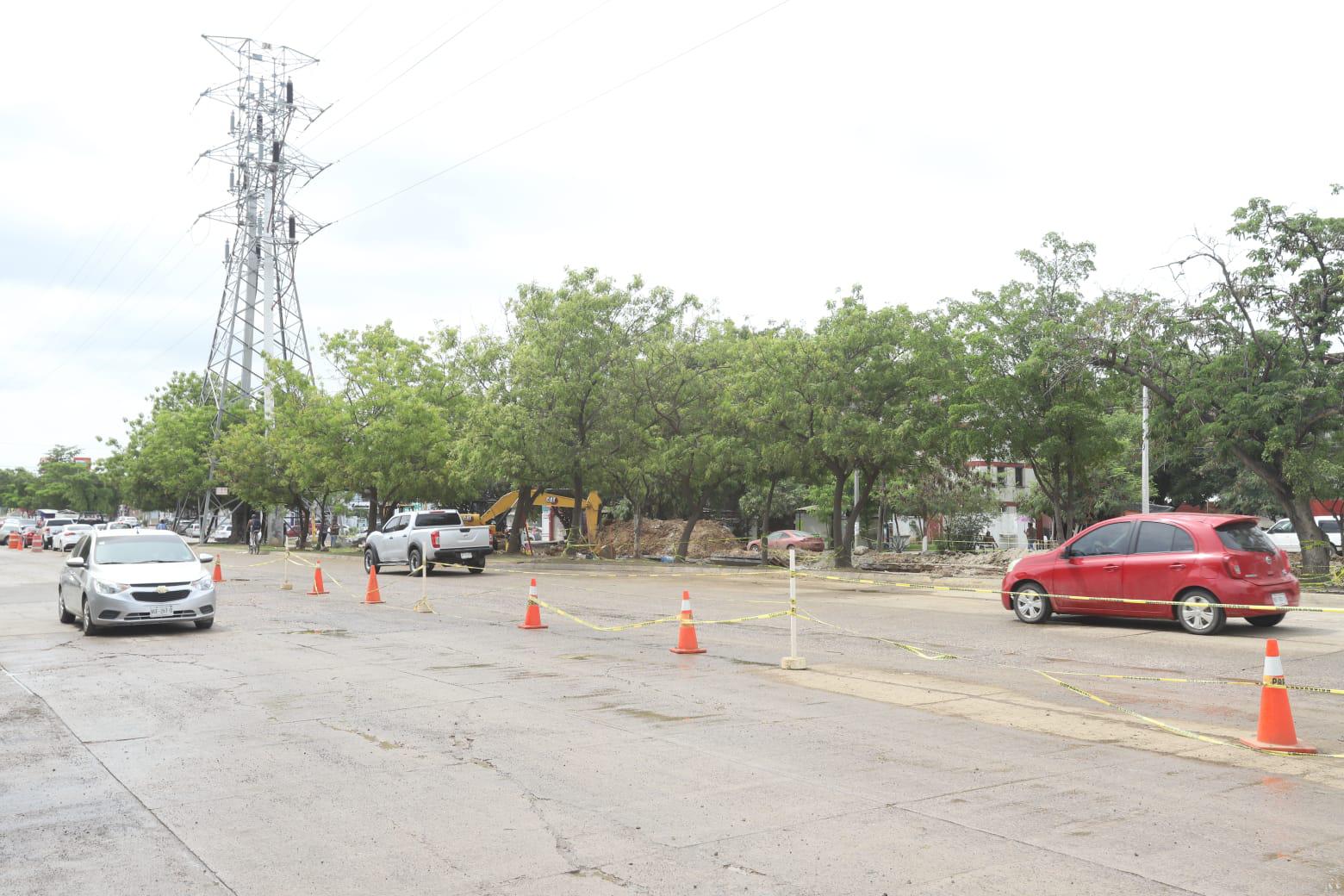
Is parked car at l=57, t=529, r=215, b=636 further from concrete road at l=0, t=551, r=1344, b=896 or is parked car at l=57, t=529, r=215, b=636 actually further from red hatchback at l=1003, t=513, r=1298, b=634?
red hatchback at l=1003, t=513, r=1298, b=634

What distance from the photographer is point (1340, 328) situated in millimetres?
25438

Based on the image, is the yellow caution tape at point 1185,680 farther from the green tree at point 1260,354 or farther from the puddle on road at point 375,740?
the green tree at point 1260,354

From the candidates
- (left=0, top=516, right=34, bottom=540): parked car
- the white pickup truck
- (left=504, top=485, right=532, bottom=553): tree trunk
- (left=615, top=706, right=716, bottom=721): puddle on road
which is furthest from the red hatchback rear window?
(left=0, top=516, right=34, bottom=540): parked car

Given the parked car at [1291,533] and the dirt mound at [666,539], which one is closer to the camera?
the parked car at [1291,533]

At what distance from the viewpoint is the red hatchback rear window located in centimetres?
1445

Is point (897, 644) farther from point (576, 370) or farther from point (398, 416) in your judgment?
point (398, 416)

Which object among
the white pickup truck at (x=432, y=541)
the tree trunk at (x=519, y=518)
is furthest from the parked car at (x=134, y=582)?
the tree trunk at (x=519, y=518)

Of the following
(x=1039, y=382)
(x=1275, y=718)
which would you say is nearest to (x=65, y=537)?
(x=1039, y=382)

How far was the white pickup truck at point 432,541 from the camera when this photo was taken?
96.9ft

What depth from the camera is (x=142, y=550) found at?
16906 mm

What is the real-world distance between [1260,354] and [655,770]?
24.1 meters

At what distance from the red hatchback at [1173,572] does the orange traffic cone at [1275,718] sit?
5.92 metres

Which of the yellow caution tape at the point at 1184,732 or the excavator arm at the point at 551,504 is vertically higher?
the excavator arm at the point at 551,504

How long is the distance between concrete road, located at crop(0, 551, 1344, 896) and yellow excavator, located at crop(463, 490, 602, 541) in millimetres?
37269
